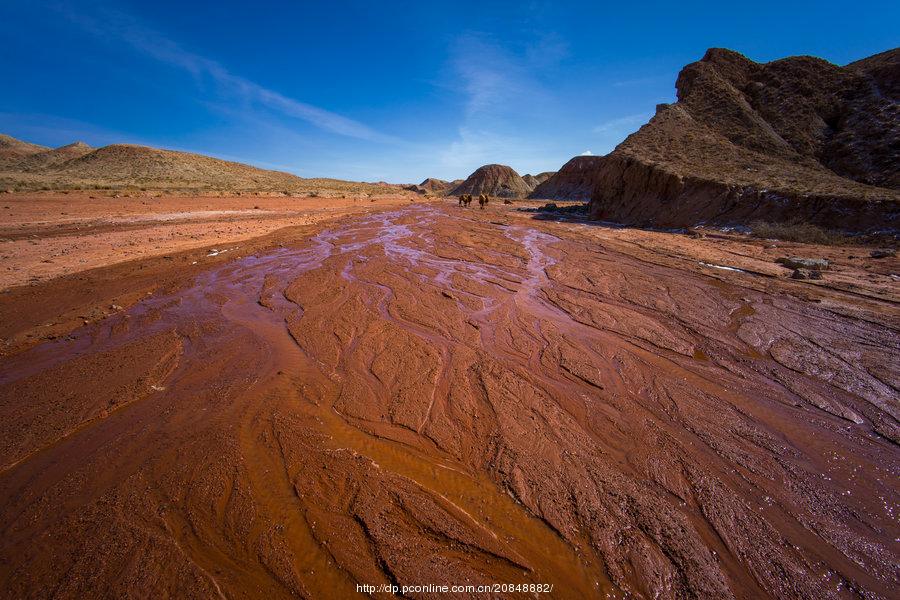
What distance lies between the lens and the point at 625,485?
297 centimetres

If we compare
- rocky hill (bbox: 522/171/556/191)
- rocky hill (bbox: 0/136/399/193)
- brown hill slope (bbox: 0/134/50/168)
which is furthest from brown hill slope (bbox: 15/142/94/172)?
rocky hill (bbox: 522/171/556/191)

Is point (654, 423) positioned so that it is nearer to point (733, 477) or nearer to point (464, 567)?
point (733, 477)

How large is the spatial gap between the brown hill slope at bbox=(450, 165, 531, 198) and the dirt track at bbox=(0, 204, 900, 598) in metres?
82.2

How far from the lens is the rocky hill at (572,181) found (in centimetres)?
5978

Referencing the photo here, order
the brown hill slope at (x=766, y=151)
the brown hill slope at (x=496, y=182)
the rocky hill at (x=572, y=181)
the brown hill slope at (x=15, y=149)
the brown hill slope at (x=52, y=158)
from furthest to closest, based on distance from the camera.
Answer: the brown hill slope at (x=496, y=182) < the brown hill slope at (x=15, y=149) < the rocky hill at (x=572, y=181) < the brown hill slope at (x=52, y=158) < the brown hill slope at (x=766, y=151)

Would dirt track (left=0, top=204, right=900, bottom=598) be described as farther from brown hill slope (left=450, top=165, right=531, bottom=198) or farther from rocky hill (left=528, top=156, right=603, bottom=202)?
brown hill slope (left=450, top=165, right=531, bottom=198)

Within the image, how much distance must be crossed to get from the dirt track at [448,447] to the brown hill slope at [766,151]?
11.9 m

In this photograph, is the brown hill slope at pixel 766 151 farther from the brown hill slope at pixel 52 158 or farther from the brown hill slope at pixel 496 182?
the brown hill slope at pixel 52 158

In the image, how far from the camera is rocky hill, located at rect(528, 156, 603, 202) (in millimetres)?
59781

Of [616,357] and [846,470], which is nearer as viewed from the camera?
[846,470]

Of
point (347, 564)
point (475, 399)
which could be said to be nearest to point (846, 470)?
point (475, 399)

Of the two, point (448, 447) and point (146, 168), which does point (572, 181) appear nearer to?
point (448, 447)

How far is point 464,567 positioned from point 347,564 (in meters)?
0.88

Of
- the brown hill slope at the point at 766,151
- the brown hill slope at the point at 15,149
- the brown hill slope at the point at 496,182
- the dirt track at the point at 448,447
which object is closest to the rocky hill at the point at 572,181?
the brown hill slope at the point at 496,182
